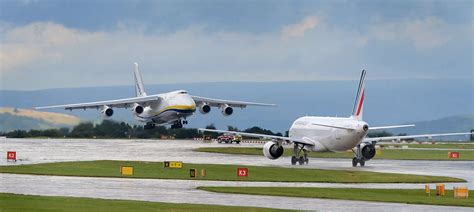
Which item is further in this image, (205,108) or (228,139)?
(205,108)

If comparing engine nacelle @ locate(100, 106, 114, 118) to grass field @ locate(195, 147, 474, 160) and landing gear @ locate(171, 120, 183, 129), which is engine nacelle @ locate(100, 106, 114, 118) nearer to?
landing gear @ locate(171, 120, 183, 129)

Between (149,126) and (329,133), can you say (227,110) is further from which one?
(329,133)

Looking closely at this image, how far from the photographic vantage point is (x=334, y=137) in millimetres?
69438

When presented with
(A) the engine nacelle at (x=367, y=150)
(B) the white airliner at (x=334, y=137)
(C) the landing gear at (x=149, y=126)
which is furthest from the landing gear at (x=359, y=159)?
(C) the landing gear at (x=149, y=126)

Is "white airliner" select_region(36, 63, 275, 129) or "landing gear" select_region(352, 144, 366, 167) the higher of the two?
"white airliner" select_region(36, 63, 275, 129)

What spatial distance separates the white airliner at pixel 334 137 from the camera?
67625 mm

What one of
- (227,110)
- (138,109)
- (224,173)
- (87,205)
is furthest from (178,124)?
(87,205)

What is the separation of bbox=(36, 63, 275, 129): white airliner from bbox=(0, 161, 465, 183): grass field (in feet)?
163

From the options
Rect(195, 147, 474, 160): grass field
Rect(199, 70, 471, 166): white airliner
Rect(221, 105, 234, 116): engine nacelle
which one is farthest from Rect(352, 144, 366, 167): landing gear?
Rect(221, 105, 234, 116): engine nacelle

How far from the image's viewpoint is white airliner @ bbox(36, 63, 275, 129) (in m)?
118

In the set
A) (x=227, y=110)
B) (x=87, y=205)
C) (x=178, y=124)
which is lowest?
(x=87, y=205)

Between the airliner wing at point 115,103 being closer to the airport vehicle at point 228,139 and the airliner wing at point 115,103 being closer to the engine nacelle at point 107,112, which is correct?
the engine nacelle at point 107,112

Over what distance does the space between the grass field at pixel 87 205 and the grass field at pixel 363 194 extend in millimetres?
7360

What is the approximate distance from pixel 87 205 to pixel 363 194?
13.8m
